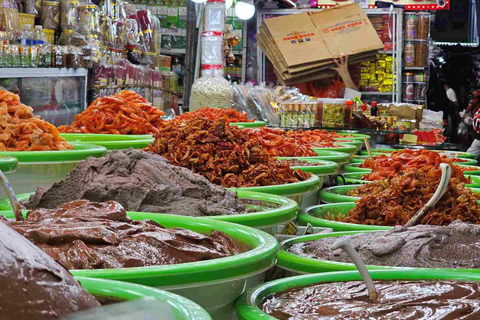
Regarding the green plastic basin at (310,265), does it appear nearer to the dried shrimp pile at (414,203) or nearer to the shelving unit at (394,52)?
the dried shrimp pile at (414,203)

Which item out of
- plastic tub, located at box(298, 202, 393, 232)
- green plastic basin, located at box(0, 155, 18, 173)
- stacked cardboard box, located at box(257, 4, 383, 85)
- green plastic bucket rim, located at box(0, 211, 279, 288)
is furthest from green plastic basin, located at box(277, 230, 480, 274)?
stacked cardboard box, located at box(257, 4, 383, 85)

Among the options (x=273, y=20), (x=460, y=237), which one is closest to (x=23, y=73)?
(x=460, y=237)

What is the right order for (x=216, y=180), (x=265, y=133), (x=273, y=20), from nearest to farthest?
1. (x=216, y=180)
2. (x=265, y=133)
3. (x=273, y=20)

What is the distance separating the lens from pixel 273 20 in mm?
8391

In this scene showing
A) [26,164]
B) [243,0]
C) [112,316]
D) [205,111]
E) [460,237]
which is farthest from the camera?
[243,0]

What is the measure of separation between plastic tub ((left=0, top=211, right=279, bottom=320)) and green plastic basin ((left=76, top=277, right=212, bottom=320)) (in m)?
0.12

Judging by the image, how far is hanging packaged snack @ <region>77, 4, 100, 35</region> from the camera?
4914 mm

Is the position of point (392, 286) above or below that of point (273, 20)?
below

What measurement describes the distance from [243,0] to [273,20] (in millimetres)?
762

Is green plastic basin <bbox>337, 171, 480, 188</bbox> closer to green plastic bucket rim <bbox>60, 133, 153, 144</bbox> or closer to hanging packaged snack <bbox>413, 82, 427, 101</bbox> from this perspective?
green plastic bucket rim <bbox>60, 133, 153, 144</bbox>

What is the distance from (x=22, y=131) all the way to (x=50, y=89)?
207cm

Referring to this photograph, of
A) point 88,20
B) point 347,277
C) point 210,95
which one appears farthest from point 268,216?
point 88,20

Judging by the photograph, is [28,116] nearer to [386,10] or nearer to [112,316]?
[112,316]

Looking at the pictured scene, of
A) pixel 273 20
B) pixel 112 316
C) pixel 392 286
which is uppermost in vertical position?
pixel 273 20
